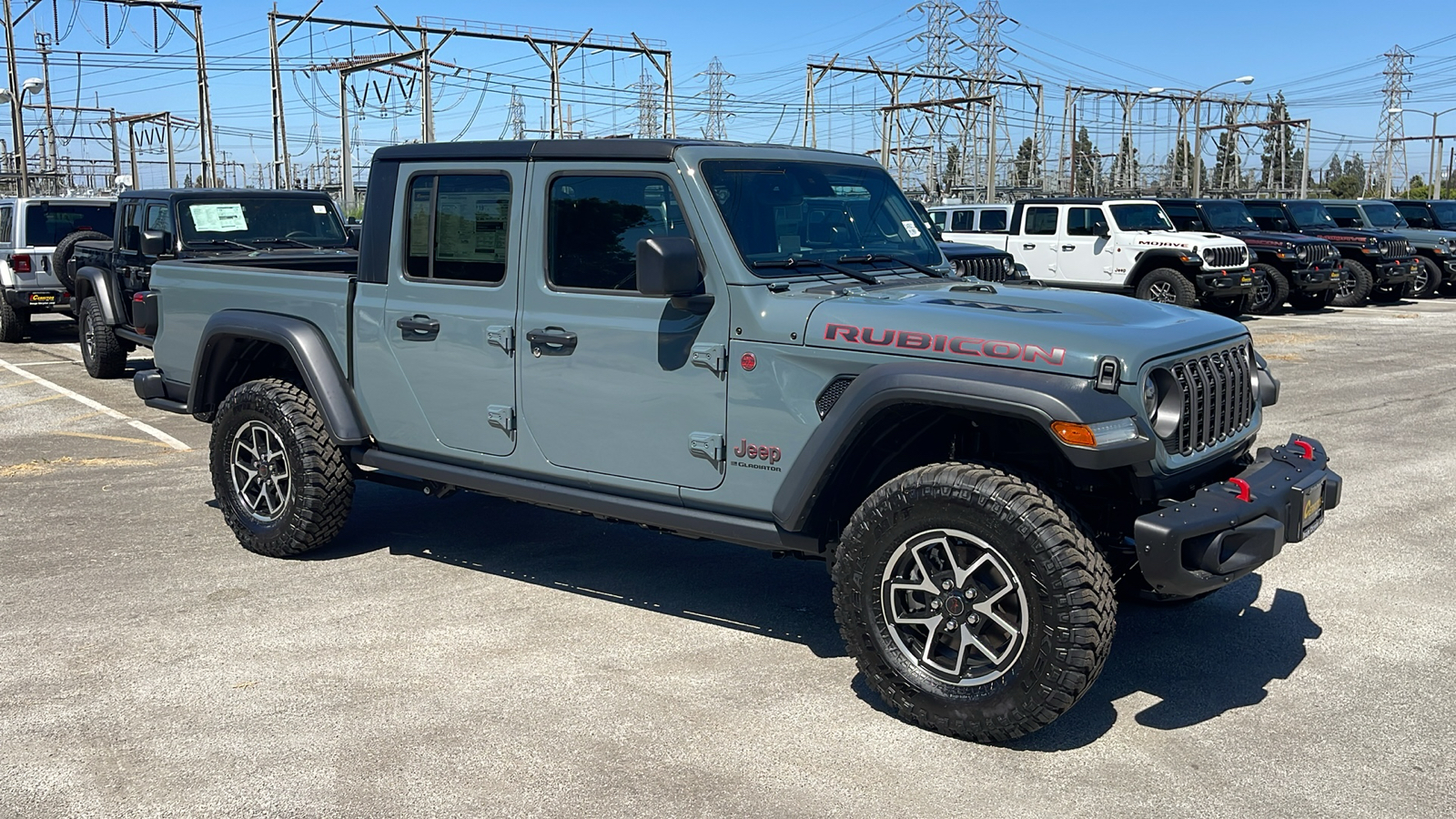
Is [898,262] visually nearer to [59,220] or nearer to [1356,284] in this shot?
[59,220]

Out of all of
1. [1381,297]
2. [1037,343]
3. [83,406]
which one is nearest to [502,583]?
[1037,343]

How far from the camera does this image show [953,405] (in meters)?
3.96

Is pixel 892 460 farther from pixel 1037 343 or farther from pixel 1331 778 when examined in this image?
pixel 1331 778

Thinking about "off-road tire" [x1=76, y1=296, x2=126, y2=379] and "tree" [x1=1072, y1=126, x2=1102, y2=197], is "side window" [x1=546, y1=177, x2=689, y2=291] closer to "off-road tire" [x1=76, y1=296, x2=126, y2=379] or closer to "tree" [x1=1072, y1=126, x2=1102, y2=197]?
"off-road tire" [x1=76, y1=296, x2=126, y2=379]

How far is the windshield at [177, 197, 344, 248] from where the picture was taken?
38.1 feet

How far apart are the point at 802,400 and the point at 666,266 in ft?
2.19

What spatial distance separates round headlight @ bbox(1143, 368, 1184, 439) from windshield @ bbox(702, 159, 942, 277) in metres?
1.40

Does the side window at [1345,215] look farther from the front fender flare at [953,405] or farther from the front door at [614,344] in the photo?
the front fender flare at [953,405]

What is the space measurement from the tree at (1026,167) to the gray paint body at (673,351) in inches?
1412

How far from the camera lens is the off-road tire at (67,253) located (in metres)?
14.1

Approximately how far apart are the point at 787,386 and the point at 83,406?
889 centimetres

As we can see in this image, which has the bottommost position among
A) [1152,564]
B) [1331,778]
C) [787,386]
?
[1331,778]

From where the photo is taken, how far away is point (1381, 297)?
77.5ft

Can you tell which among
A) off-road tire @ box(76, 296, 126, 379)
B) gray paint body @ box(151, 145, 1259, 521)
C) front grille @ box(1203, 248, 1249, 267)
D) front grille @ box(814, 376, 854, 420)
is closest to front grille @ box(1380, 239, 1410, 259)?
front grille @ box(1203, 248, 1249, 267)
